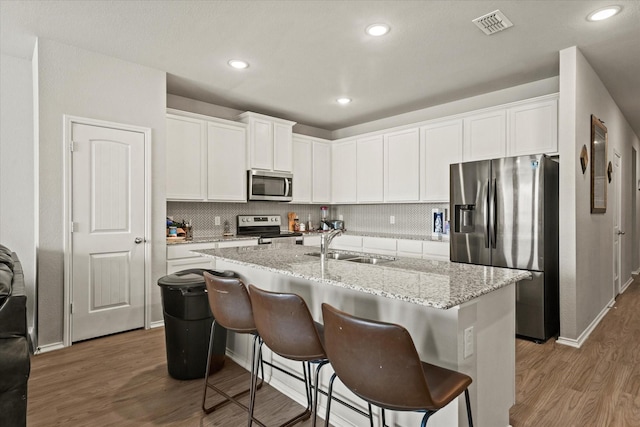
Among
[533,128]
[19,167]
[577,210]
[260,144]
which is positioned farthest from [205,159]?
[577,210]

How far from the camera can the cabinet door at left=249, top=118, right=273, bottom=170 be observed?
15.8 ft

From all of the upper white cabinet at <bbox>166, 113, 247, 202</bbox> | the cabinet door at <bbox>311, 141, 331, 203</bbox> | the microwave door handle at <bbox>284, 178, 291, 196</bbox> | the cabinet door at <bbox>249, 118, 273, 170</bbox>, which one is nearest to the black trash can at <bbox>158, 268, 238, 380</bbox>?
the upper white cabinet at <bbox>166, 113, 247, 202</bbox>

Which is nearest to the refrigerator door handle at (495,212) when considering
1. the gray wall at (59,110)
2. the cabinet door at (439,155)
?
the cabinet door at (439,155)

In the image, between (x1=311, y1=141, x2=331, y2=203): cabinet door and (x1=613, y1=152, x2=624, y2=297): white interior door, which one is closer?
(x1=613, y1=152, x2=624, y2=297): white interior door

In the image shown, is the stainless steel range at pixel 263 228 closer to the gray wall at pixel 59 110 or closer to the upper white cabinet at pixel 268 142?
the upper white cabinet at pixel 268 142

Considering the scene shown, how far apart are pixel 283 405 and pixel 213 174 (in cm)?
300

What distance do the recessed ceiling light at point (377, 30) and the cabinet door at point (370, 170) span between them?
235 centimetres

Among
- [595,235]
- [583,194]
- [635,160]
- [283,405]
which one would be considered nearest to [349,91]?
[583,194]

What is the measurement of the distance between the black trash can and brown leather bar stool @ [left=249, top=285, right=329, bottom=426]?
38.8 inches

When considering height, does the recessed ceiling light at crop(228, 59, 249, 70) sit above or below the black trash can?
above

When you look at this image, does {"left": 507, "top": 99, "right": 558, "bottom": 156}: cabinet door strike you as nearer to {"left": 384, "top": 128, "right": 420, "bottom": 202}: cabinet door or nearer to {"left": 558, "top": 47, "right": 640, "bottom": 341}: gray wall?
{"left": 558, "top": 47, "right": 640, "bottom": 341}: gray wall

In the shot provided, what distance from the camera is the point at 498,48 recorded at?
3174 millimetres

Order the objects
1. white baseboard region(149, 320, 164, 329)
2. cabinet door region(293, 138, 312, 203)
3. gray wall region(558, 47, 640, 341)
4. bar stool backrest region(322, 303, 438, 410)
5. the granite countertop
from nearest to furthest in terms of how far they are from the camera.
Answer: bar stool backrest region(322, 303, 438, 410) → the granite countertop → gray wall region(558, 47, 640, 341) → white baseboard region(149, 320, 164, 329) → cabinet door region(293, 138, 312, 203)

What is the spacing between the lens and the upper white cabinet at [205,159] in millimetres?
4125
